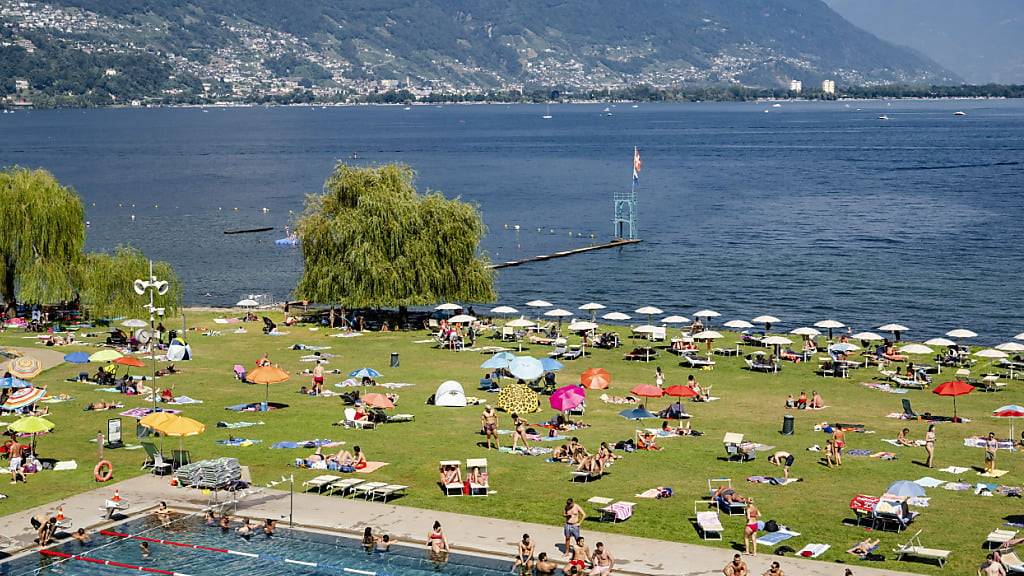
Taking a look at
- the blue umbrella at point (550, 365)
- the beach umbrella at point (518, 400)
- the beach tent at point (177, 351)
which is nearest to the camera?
the beach umbrella at point (518, 400)

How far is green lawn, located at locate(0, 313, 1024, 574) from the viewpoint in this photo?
101ft

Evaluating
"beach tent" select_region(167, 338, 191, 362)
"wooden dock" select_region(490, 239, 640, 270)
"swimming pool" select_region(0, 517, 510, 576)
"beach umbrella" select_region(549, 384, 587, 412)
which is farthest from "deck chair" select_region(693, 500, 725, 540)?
"wooden dock" select_region(490, 239, 640, 270)

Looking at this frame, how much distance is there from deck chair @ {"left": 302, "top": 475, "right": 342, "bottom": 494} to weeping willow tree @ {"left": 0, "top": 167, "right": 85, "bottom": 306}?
1374 inches

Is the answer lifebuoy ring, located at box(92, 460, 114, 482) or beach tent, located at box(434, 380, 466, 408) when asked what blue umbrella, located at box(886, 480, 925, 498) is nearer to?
beach tent, located at box(434, 380, 466, 408)

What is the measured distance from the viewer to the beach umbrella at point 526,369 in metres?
43.4

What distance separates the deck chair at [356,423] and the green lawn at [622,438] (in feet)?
1.29

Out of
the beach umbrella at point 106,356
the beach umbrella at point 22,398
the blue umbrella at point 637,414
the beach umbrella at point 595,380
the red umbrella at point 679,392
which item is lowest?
the blue umbrella at point 637,414

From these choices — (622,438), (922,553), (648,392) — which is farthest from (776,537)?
(648,392)

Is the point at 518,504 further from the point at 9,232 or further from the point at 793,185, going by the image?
the point at 793,185

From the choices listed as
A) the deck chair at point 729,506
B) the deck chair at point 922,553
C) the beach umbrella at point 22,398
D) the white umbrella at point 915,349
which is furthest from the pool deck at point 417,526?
the white umbrella at point 915,349

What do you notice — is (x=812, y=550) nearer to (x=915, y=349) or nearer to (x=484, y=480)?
(x=484, y=480)

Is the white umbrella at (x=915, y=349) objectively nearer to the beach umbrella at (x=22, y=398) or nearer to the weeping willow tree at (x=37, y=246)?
the beach umbrella at (x=22, y=398)

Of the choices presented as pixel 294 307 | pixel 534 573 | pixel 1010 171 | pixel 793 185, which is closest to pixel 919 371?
pixel 534 573

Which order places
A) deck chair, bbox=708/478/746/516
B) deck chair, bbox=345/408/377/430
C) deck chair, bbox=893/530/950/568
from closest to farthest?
deck chair, bbox=893/530/950/568, deck chair, bbox=708/478/746/516, deck chair, bbox=345/408/377/430
